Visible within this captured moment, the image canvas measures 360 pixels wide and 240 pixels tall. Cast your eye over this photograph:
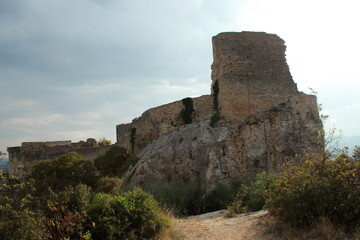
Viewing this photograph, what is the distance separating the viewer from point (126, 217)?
8047 millimetres

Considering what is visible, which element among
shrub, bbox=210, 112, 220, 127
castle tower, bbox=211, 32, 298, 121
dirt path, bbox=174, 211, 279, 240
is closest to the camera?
dirt path, bbox=174, 211, 279, 240

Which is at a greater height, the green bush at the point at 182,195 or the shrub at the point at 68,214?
the shrub at the point at 68,214

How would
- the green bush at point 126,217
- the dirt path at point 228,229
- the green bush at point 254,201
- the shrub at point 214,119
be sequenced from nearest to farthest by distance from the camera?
the green bush at point 126,217
the dirt path at point 228,229
the green bush at point 254,201
the shrub at point 214,119

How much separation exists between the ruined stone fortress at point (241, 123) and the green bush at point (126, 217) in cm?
728

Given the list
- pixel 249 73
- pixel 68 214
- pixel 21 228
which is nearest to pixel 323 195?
pixel 68 214

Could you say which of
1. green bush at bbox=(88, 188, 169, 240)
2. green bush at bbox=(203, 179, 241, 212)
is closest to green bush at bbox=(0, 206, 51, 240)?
green bush at bbox=(88, 188, 169, 240)

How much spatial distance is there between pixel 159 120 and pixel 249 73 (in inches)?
268

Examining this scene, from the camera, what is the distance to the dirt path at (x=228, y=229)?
28.0ft

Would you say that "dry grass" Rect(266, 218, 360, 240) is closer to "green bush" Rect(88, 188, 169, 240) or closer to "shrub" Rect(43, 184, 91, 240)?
"green bush" Rect(88, 188, 169, 240)

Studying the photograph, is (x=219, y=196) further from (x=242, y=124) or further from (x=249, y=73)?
(x=249, y=73)

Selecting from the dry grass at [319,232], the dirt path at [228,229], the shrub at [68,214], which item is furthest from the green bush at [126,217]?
the dry grass at [319,232]

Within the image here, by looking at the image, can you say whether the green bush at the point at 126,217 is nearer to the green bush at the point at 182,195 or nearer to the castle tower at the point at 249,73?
the green bush at the point at 182,195

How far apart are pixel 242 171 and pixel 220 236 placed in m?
7.66

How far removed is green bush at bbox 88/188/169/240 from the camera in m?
7.54
